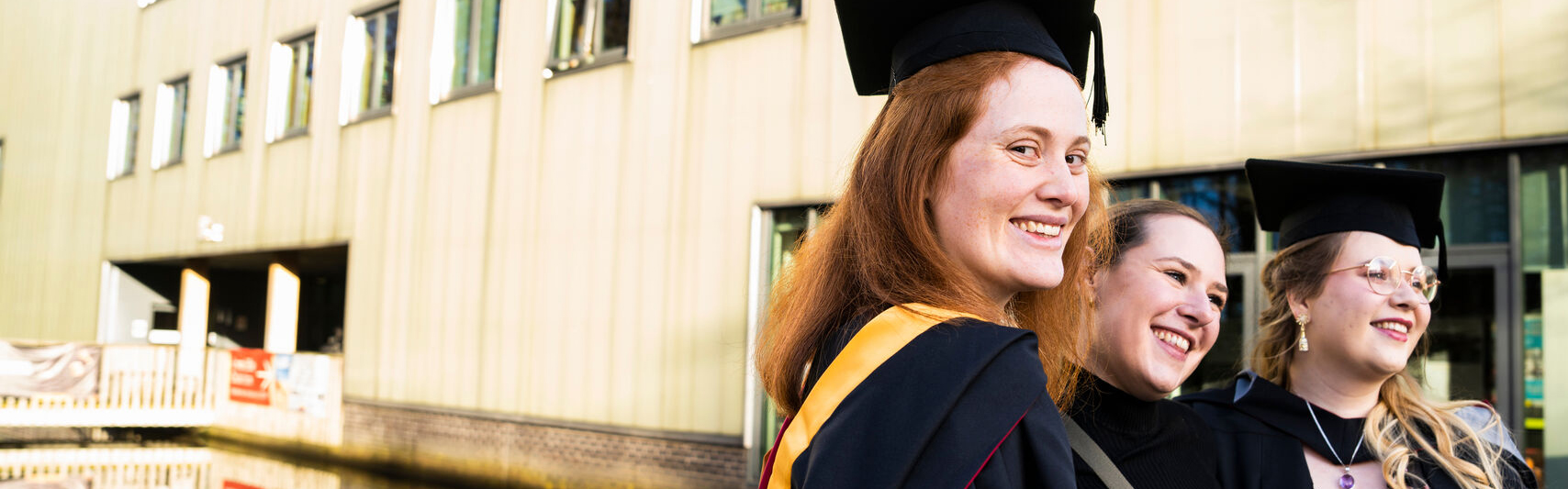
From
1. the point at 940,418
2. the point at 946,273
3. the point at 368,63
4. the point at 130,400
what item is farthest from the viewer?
the point at 130,400

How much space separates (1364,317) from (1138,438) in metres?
0.84

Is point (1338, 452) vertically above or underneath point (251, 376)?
above

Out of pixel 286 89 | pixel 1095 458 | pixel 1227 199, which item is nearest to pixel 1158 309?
pixel 1095 458

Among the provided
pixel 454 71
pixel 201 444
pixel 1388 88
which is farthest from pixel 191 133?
pixel 1388 88

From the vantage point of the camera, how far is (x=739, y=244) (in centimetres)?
936

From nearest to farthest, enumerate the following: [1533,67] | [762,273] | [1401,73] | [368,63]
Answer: [1533,67]
[1401,73]
[762,273]
[368,63]

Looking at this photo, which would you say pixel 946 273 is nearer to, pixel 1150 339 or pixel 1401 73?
pixel 1150 339

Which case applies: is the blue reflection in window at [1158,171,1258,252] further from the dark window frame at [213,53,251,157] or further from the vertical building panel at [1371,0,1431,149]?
the dark window frame at [213,53,251,157]

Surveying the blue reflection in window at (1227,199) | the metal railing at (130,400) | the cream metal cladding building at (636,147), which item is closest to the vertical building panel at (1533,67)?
the cream metal cladding building at (636,147)

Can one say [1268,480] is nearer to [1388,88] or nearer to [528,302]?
[1388,88]

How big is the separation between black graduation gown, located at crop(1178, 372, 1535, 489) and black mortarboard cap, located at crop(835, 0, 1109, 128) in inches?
44.7

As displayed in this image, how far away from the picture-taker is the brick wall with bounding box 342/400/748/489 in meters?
9.47

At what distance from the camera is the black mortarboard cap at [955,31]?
1.62 m

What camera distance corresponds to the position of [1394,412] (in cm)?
271
